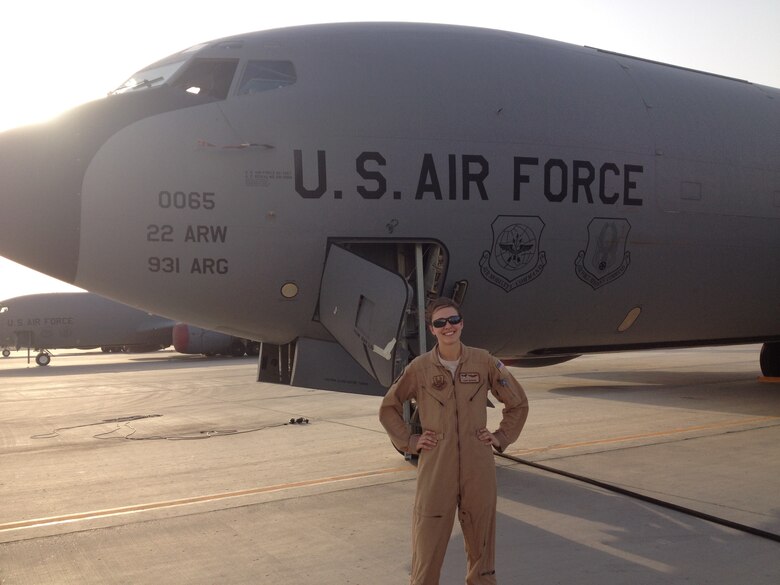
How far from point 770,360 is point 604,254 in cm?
921

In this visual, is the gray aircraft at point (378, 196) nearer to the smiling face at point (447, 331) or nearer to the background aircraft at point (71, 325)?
the smiling face at point (447, 331)

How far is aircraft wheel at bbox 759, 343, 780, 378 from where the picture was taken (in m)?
15.6

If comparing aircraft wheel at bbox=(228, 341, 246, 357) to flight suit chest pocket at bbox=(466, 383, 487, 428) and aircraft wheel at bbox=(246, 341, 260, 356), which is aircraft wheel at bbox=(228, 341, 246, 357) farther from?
flight suit chest pocket at bbox=(466, 383, 487, 428)

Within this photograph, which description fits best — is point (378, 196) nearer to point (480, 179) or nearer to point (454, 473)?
point (480, 179)

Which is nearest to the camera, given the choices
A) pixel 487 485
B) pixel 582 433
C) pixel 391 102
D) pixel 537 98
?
pixel 487 485

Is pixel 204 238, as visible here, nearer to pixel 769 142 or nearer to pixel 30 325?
pixel 769 142

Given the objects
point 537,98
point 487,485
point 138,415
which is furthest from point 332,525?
point 138,415

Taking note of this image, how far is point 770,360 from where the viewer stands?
1584cm

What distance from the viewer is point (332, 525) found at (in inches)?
250

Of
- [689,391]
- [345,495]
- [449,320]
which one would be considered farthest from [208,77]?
[689,391]

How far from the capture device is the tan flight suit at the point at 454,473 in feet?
13.5

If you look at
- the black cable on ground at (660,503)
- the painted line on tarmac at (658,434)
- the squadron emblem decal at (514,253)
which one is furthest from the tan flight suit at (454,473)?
the painted line on tarmac at (658,434)

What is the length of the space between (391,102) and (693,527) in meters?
4.63

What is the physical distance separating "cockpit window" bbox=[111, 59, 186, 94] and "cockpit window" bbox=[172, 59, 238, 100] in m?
0.16
